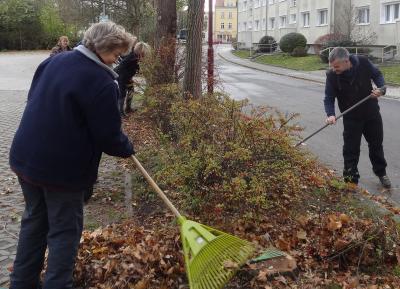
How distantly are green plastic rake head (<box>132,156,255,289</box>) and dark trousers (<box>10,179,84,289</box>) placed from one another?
0.71 metres

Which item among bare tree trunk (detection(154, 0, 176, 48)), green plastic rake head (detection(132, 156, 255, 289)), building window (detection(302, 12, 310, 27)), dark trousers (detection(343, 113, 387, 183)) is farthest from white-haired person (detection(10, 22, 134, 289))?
building window (detection(302, 12, 310, 27))

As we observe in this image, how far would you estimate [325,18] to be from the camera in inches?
→ 1561

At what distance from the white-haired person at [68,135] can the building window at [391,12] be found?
101 ft

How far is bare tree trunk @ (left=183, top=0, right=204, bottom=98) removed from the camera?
27.2 feet

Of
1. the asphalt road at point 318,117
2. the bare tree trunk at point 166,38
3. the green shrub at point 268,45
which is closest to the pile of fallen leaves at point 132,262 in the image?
the asphalt road at point 318,117

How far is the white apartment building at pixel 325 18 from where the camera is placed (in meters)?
31.4

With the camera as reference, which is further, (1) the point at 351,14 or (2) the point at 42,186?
(1) the point at 351,14

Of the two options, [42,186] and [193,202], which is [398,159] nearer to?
[193,202]

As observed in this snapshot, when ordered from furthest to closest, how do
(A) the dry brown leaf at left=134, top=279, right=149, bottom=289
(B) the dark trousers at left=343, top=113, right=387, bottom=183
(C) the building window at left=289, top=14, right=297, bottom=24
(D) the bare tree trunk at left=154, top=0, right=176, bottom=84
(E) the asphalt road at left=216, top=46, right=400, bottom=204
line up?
(C) the building window at left=289, top=14, right=297, bottom=24
(D) the bare tree trunk at left=154, top=0, right=176, bottom=84
(E) the asphalt road at left=216, top=46, right=400, bottom=204
(B) the dark trousers at left=343, top=113, right=387, bottom=183
(A) the dry brown leaf at left=134, top=279, right=149, bottom=289

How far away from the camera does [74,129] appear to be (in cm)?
309

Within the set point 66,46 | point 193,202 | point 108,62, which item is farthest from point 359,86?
point 66,46

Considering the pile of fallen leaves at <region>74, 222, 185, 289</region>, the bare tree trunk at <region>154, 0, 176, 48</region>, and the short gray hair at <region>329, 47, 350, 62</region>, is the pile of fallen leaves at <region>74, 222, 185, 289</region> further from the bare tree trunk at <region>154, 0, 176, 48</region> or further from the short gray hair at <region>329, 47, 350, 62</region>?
the bare tree trunk at <region>154, 0, 176, 48</region>

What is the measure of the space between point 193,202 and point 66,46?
7935 millimetres

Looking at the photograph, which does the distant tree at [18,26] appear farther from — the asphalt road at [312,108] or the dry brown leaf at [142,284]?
the dry brown leaf at [142,284]
